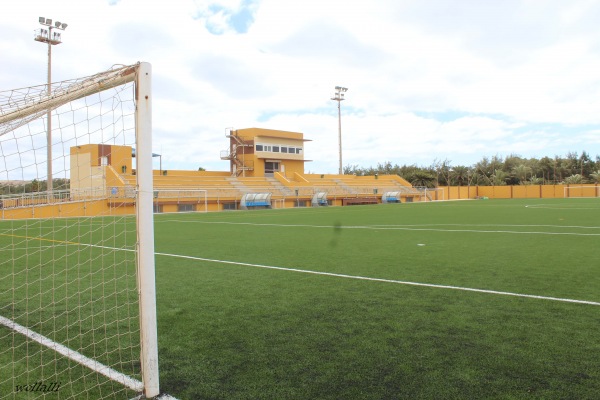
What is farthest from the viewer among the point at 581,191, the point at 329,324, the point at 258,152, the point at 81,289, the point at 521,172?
the point at 521,172

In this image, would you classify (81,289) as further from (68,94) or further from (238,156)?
(238,156)

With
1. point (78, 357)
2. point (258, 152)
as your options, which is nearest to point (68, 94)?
point (78, 357)

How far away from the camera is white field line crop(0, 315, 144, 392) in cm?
332

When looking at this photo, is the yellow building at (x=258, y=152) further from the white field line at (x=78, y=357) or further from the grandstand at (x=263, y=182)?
the white field line at (x=78, y=357)

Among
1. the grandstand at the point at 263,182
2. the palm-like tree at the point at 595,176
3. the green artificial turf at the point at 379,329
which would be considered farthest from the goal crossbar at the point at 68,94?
the palm-like tree at the point at 595,176

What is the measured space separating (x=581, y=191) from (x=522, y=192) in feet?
22.3

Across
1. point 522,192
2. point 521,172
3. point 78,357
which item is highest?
point 521,172

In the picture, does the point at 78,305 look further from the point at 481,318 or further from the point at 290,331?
the point at 481,318

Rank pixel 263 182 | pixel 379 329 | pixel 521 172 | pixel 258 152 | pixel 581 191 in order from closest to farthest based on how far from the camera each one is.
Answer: pixel 379 329
pixel 263 182
pixel 258 152
pixel 581 191
pixel 521 172

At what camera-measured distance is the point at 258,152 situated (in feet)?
169

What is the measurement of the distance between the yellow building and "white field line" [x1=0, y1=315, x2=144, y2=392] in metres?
46.5

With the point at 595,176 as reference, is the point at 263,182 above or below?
below

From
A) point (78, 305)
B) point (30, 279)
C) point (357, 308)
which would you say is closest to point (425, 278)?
point (357, 308)

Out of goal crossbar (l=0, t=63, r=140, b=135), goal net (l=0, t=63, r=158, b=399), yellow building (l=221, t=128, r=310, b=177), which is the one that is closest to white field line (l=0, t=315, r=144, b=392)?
goal net (l=0, t=63, r=158, b=399)
